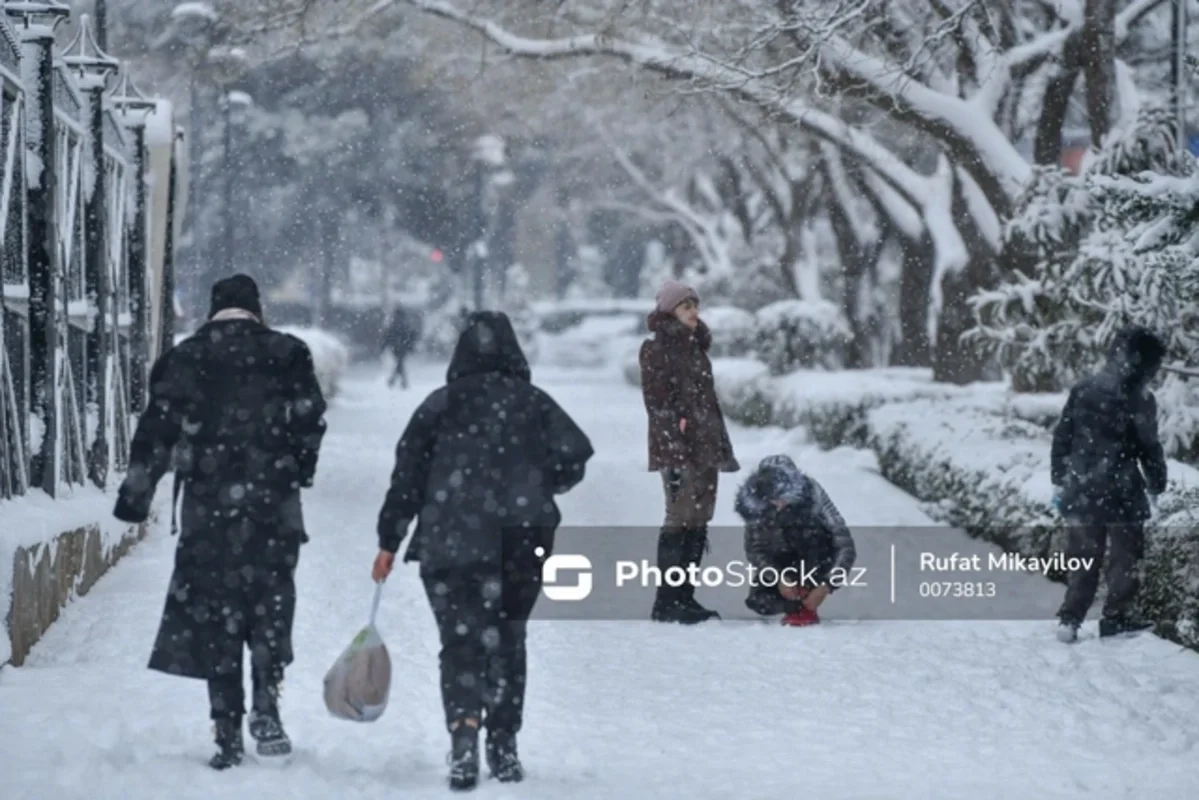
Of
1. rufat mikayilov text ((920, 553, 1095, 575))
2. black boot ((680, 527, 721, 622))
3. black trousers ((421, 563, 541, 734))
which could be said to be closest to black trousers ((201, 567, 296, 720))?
black trousers ((421, 563, 541, 734))

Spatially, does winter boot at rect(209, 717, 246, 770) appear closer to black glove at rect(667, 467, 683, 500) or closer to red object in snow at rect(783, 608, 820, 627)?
black glove at rect(667, 467, 683, 500)

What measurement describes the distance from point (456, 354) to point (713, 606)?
16.8 ft

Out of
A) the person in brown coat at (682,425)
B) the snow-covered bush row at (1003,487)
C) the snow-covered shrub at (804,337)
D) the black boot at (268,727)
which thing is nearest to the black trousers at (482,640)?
the black boot at (268,727)

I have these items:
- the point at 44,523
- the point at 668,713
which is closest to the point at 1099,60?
the point at 668,713

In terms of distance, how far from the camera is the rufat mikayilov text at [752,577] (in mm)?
10547

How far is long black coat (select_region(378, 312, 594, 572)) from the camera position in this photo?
6.74 meters

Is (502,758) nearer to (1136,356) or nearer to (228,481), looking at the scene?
(228,481)

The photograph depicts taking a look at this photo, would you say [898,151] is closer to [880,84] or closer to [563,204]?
[880,84]

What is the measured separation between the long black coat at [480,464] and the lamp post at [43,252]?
425 cm

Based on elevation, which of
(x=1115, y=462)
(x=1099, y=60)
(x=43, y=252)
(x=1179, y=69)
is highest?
(x=1099, y=60)

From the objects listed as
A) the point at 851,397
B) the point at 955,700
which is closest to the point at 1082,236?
the point at 851,397

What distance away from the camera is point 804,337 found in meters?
30.6

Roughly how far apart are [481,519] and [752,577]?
419 centimetres

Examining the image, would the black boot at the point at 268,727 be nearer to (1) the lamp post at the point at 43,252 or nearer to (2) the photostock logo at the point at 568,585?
(1) the lamp post at the point at 43,252
